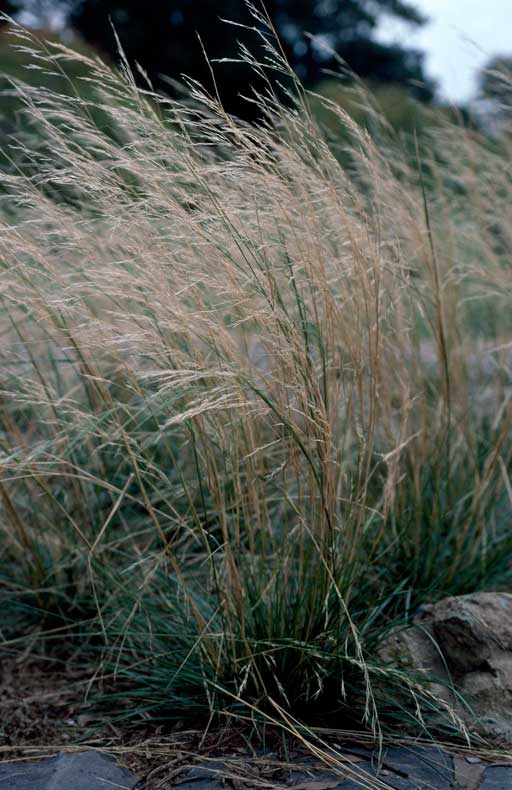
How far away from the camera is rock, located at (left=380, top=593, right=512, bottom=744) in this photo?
77.6 inches

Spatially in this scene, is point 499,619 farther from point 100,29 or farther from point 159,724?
point 100,29

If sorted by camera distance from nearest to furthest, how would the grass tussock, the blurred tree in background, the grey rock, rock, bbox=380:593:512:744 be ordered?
the grey rock → the grass tussock → rock, bbox=380:593:512:744 → the blurred tree in background

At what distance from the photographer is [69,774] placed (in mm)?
1787

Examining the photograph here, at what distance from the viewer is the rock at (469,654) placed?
1.97m

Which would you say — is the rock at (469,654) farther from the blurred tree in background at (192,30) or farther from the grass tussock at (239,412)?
the blurred tree in background at (192,30)

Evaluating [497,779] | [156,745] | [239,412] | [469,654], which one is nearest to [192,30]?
[239,412]

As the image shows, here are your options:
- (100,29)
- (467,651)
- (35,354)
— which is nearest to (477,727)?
(467,651)

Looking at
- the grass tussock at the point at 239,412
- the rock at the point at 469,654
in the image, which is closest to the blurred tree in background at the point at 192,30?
the grass tussock at the point at 239,412

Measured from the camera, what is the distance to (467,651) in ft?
6.76

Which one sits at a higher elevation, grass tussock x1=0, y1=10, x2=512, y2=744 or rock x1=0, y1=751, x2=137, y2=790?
grass tussock x1=0, y1=10, x2=512, y2=744

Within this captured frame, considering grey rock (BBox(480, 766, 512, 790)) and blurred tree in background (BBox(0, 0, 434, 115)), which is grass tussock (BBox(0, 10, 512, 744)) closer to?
grey rock (BBox(480, 766, 512, 790))

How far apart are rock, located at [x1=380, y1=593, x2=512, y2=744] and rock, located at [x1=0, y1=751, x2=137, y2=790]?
0.71 meters

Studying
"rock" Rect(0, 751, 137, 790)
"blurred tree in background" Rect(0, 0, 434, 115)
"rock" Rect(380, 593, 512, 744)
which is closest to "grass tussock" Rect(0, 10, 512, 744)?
"rock" Rect(380, 593, 512, 744)

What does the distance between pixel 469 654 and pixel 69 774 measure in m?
1.02
